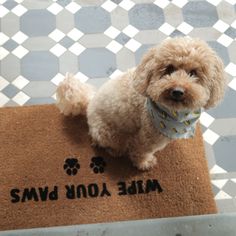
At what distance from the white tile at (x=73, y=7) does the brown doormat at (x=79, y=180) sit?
0.89 metres

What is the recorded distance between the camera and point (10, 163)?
2232 mm

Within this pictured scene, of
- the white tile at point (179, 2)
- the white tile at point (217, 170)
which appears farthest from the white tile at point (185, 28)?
the white tile at point (217, 170)

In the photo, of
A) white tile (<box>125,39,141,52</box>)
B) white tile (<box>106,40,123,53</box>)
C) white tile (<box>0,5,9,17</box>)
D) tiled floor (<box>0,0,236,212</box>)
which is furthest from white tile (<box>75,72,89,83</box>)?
white tile (<box>0,5,9,17</box>)

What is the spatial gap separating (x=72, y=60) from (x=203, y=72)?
1218 mm

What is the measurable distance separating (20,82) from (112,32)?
75cm

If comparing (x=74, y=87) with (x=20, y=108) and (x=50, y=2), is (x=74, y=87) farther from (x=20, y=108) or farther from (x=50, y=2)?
(x=50, y=2)

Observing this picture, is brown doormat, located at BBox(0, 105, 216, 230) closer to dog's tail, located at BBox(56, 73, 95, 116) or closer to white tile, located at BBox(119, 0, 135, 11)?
dog's tail, located at BBox(56, 73, 95, 116)

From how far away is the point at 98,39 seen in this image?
269cm

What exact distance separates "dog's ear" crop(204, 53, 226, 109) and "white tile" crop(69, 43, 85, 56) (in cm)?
122

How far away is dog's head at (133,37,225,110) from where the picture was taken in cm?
159

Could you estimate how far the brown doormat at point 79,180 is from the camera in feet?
6.89

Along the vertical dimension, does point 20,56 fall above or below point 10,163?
above

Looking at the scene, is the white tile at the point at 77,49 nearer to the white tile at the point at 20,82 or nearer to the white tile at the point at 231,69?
the white tile at the point at 20,82

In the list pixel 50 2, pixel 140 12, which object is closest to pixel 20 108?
pixel 50 2
